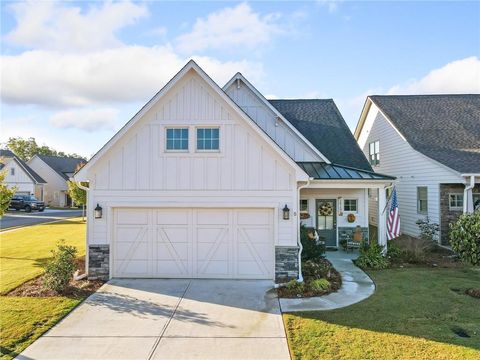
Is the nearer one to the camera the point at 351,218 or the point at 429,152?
the point at 351,218

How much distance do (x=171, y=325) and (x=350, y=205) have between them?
9.69 meters

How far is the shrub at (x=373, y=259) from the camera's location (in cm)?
1113

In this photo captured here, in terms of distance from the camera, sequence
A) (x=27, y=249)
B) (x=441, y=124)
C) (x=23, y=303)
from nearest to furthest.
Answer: (x=23, y=303) < (x=27, y=249) < (x=441, y=124)

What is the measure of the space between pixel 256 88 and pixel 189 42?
409 centimetres

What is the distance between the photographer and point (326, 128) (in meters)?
16.1

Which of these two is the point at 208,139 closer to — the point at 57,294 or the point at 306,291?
the point at 306,291

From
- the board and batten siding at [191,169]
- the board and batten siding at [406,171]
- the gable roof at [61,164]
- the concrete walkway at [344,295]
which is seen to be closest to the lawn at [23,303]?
the board and batten siding at [191,169]

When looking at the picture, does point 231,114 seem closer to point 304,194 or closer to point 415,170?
point 304,194

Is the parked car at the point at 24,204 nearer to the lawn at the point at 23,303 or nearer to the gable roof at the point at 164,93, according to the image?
the lawn at the point at 23,303

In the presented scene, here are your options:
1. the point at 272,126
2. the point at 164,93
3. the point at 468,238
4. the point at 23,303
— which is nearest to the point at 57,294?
the point at 23,303

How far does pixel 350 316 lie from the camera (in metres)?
7.05

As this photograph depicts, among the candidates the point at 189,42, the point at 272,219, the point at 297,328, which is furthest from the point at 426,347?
the point at 189,42

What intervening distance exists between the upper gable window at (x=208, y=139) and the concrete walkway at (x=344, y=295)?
468 cm

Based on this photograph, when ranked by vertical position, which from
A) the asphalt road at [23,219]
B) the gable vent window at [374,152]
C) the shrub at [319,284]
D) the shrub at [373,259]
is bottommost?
the shrub at [319,284]
